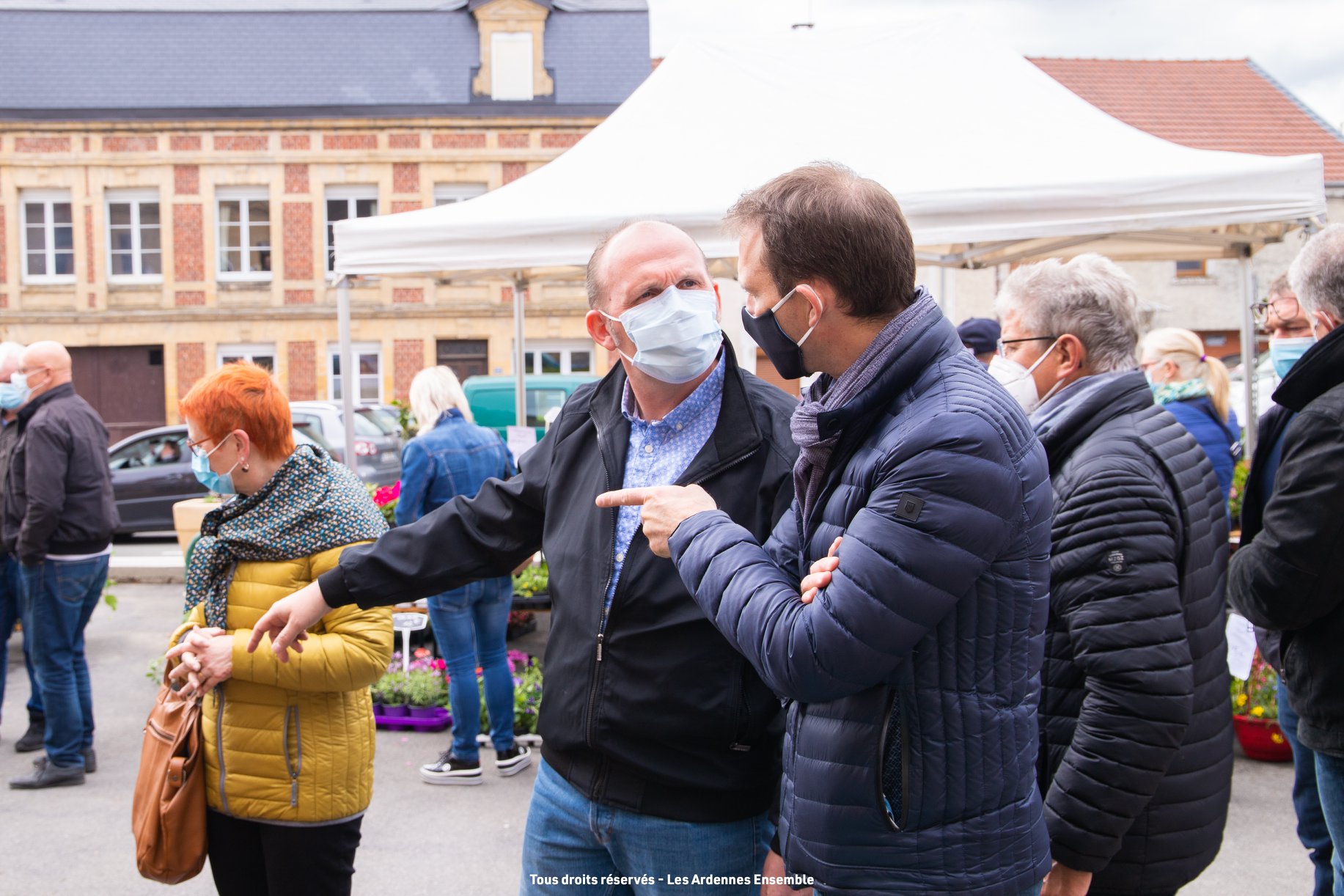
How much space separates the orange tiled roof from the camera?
85.1ft

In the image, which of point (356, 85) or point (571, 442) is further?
point (356, 85)

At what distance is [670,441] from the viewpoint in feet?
7.24

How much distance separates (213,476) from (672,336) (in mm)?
1368

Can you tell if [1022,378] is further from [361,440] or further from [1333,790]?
[361,440]

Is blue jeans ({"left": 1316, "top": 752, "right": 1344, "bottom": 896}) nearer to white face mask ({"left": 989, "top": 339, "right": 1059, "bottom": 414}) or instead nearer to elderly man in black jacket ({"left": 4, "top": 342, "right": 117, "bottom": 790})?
white face mask ({"left": 989, "top": 339, "right": 1059, "bottom": 414})

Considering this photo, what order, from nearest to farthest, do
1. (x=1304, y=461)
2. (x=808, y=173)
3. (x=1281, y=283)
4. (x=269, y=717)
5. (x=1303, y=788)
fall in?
(x=808, y=173) < (x=1304, y=461) < (x=269, y=717) < (x=1303, y=788) < (x=1281, y=283)

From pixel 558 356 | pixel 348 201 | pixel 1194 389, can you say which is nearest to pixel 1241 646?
pixel 1194 389

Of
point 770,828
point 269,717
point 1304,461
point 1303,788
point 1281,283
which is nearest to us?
point 770,828

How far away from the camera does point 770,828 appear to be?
83.8 inches

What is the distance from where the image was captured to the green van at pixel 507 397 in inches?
657

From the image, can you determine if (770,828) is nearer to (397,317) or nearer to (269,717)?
(269,717)

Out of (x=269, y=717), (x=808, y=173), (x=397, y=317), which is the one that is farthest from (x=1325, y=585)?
(x=397, y=317)

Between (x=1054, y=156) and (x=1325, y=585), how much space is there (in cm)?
394

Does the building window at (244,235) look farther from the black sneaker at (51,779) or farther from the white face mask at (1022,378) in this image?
the white face mask at (1022,378)
